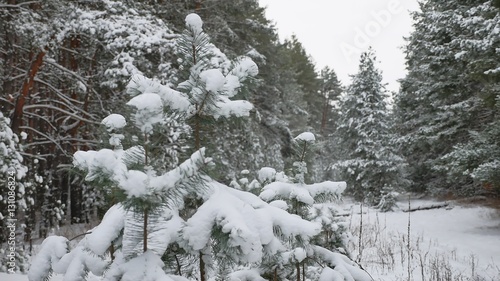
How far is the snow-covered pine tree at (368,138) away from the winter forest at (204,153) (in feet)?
0.34

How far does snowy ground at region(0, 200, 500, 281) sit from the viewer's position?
5.62 meters

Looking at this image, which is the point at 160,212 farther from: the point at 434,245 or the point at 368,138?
the point at 368,138

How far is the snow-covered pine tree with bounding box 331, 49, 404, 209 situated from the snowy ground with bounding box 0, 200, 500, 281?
90.6 inches

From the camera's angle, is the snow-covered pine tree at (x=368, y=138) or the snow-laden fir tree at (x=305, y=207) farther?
the snow-covered pine tree at (x=368, y=138)

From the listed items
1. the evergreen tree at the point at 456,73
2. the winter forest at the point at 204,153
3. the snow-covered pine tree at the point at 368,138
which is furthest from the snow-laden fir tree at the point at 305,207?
the snow-covered pine tree at the point at 368,138

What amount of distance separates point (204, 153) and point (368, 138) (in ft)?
57.5

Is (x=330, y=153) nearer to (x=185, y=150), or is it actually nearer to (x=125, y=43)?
(x=125, y=43)

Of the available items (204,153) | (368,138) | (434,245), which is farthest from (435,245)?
(368,138)

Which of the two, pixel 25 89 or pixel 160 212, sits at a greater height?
pixel 25 89

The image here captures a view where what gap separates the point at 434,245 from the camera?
329 inches

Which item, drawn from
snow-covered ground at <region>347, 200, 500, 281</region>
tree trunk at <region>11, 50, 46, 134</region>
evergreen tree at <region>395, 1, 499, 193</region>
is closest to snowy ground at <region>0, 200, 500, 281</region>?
snow-covered ground at <region>347, 200, 500, 281</region>

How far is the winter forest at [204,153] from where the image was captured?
4.88 feet

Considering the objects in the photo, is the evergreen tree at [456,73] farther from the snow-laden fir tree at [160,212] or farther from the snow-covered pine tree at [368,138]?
the snow-laden fir tree at [160,212]

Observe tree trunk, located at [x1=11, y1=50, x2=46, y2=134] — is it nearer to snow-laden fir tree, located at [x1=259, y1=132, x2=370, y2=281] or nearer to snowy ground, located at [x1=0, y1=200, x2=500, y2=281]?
snowy ground, located at [x1=0, y1=200, x2=500, y2=281]
